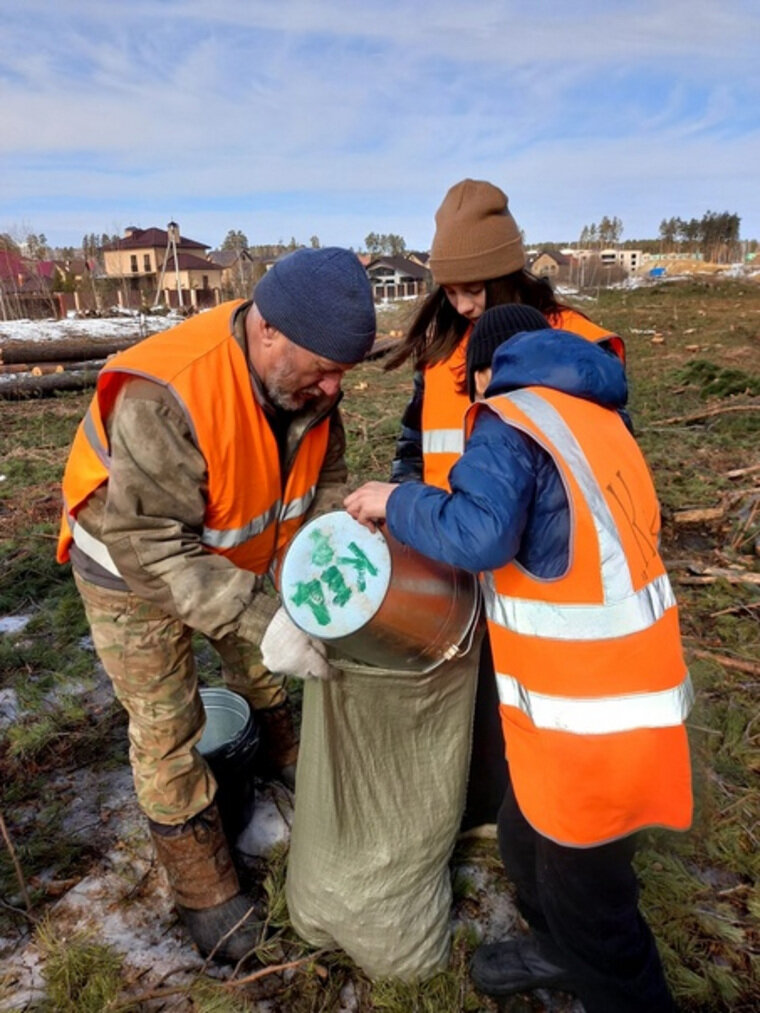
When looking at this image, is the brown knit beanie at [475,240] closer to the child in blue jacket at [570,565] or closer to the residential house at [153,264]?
the child in blue jacket at [570,565]

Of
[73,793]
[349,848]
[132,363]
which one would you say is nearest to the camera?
[132,363]

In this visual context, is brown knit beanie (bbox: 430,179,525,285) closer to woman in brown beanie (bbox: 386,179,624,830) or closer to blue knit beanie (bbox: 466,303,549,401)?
woman in brown beanie (bbox: 386,179,624,830)

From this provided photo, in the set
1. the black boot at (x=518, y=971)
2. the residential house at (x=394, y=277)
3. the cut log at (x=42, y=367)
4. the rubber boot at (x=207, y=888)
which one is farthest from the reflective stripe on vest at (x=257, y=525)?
the residential house at (x=394, y=277)

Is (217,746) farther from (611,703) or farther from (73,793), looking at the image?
(611,703)

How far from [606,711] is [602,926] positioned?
1.68 feet

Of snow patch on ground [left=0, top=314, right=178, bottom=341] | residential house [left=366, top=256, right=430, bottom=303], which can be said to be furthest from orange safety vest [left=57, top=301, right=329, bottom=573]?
residential house [left=366, top=256, right=430, bottom=303]

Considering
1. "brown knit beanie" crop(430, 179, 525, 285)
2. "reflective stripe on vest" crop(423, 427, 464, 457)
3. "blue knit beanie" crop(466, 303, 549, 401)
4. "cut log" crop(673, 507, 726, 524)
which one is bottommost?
"cut log" crop(673, 507, 726, 524)

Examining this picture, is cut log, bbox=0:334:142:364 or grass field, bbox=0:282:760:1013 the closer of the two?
grass field, bbox=0:282:760:1013

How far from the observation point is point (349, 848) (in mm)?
1822

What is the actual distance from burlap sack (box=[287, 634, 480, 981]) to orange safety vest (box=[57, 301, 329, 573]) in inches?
19.1

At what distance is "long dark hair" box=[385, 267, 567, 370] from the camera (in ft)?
6.78

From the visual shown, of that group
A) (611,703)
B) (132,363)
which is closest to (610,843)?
(611,703)

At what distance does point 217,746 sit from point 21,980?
77 centimetres

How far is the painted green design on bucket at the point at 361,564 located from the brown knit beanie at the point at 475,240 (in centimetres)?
101
